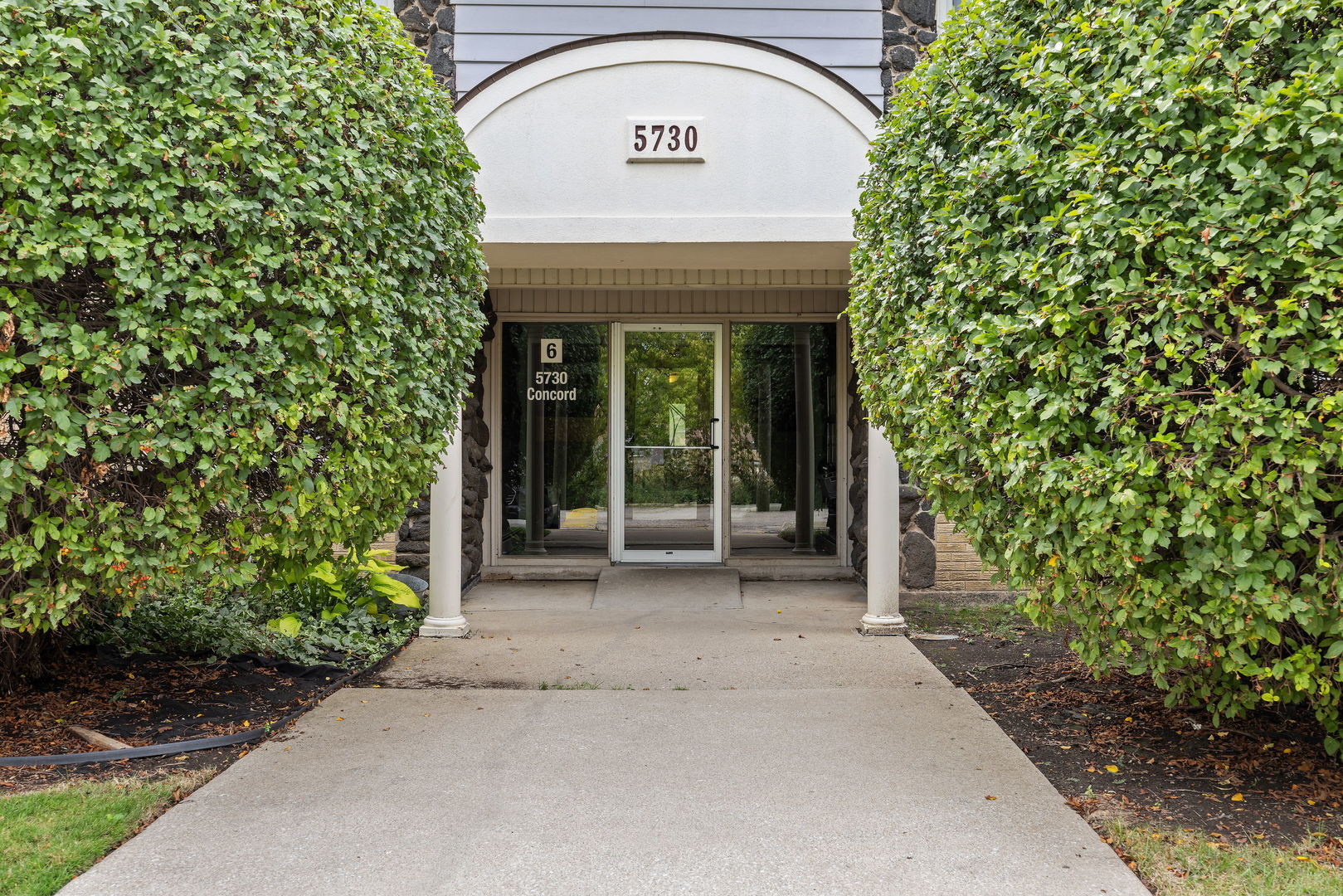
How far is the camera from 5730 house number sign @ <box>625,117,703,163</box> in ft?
19.1

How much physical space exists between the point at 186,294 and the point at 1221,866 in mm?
3797

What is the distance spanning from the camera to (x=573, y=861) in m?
2.79

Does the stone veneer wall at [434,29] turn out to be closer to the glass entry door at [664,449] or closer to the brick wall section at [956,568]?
the glass entry door at [664,449]

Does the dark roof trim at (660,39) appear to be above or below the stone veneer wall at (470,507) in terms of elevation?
above

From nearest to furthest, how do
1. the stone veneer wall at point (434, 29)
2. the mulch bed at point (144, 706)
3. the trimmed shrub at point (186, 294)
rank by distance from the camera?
the trimmed shrub at point (186, 294) < the mulch bed at point (144, 706) < the stone veneer wall at point (434, 29)

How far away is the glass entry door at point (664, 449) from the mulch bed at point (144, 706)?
143 inches

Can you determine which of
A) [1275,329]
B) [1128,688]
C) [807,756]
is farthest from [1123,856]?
[1128,688]

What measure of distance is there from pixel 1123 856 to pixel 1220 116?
231cm

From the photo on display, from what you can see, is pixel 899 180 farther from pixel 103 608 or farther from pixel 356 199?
pixel 103 608

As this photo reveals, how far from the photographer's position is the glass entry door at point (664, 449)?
8297 millimetres

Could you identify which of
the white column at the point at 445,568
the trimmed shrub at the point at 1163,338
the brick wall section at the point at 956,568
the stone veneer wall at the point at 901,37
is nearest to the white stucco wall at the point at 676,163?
the stone veneer wall at the point at 901,37

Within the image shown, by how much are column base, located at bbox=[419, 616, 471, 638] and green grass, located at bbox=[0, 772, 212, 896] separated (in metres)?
2.58

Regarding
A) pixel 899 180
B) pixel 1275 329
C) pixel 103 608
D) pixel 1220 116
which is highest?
pixel 899 180

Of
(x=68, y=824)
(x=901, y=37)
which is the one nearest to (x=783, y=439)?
(x=901, y=37)
